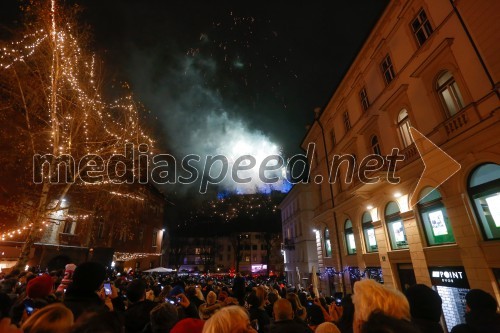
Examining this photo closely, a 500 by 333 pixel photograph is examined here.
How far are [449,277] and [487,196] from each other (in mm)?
3323

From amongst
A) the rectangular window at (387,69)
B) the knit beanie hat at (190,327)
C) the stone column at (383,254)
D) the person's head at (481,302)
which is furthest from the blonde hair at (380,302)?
the rectangular window at (387,69)

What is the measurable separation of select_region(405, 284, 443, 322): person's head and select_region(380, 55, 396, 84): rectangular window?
499 inches

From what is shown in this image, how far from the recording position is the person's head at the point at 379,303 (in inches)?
84.0

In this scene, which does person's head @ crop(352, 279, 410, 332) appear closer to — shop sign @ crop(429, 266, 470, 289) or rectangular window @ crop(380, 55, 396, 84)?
shop sign @ crop(429, 266, 470, 289)

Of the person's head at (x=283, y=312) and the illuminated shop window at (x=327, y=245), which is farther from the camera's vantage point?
the illuminated shop window at (x=327, y=245)

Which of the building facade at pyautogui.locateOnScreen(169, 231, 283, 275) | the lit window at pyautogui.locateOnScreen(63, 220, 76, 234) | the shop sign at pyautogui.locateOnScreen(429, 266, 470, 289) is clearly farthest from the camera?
the building facade at pyautogui.locateOnScreen(169, 231, 283, 275)

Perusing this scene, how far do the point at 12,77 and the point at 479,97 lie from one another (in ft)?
55.8

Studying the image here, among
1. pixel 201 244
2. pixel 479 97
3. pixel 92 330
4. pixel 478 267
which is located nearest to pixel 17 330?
pixel 92 330

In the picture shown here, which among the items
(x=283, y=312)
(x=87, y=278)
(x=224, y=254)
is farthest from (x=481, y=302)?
(x=224, y=254)

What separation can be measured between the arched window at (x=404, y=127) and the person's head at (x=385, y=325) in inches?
454

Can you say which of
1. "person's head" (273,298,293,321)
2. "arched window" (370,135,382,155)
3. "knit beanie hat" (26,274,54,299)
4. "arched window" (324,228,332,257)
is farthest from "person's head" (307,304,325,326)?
"arched window" (324,228,332,257)

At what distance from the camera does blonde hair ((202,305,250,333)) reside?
6.59 ft

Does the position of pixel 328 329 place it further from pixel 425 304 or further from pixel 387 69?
pixel 387 69

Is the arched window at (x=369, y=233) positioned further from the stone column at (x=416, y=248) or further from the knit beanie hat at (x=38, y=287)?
the knit beanie hat at (x=38, y=287)
